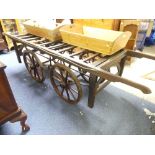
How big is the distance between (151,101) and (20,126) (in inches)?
65.9

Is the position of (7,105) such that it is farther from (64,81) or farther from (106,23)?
Result: (106,23)

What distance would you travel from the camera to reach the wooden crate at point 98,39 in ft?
4.66

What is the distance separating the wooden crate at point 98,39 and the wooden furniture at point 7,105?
85 cm

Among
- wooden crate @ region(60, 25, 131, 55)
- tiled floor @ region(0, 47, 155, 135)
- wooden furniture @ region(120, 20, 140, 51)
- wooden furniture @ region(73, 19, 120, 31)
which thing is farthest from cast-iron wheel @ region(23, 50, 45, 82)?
wooden furniture @ region(120, 20, 140, 51)

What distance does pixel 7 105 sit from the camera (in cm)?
132

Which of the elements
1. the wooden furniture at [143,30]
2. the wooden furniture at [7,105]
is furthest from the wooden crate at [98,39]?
the wooden furniture at [143,30]

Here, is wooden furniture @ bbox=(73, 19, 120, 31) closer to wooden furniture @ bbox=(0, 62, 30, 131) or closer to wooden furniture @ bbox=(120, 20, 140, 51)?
wooden furniture @ bbox=(120, 20, 140, 51)

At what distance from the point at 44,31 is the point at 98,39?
935 mm

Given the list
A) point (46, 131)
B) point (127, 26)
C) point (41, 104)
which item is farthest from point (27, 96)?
point (127, 26)

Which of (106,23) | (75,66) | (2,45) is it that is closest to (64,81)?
(75,66)

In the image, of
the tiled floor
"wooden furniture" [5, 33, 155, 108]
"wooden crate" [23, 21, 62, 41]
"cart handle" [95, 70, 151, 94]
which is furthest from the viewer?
"wooden crate" [23, 21, 62, 41]

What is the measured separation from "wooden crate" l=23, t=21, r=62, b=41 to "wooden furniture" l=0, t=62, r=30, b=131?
3.17 ft

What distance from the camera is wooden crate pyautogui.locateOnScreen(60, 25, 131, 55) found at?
4.66 ft

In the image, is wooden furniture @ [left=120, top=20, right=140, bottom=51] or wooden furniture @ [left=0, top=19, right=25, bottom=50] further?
wooden furniture @ [left=0, top=19, right=25, bottom=50]
